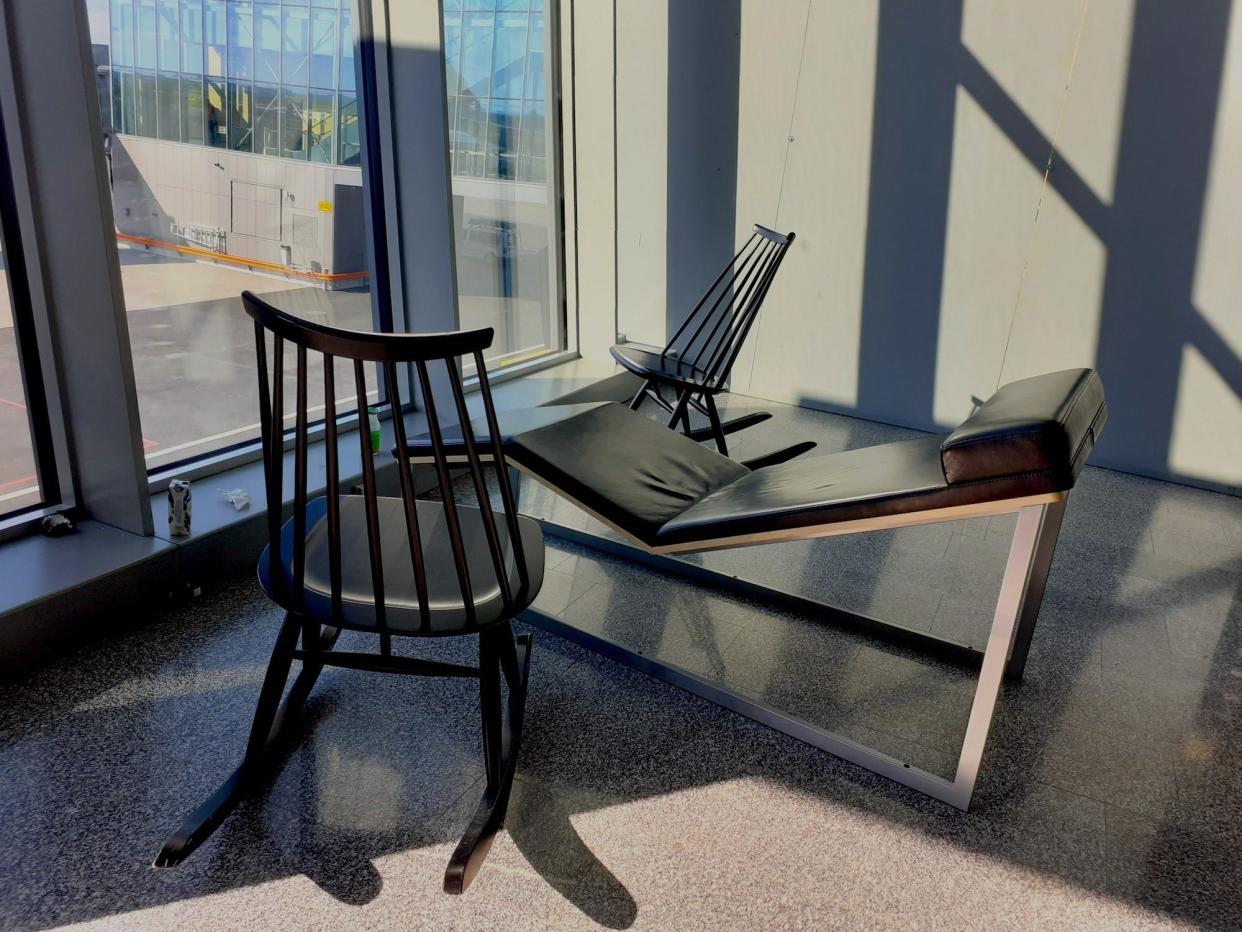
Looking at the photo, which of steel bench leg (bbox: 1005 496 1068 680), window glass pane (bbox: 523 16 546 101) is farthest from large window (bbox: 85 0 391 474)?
steel bench leg (bbox: 1005 496 1068 680)

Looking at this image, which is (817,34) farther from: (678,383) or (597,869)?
(597,869)

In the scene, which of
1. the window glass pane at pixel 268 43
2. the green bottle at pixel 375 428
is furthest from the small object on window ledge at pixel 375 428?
the window glass pane at pixel 268 43

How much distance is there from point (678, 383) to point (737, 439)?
90 cm

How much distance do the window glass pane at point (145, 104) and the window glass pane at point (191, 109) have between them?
0.10 metres

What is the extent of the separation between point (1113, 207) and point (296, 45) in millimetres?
2985

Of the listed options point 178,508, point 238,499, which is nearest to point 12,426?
point 178,508

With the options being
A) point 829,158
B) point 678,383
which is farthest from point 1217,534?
point 829,158

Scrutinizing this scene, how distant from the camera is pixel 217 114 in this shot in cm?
292

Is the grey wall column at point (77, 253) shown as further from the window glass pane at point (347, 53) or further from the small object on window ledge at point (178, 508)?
the window glass pane at point (347, 53)

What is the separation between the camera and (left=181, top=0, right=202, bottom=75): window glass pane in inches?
108

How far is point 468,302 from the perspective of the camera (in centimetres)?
425

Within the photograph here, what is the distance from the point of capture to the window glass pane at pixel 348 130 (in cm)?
333

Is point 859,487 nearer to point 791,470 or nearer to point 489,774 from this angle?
point 791,470

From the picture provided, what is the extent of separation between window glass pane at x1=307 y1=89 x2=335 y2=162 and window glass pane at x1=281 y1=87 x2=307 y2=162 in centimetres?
3
